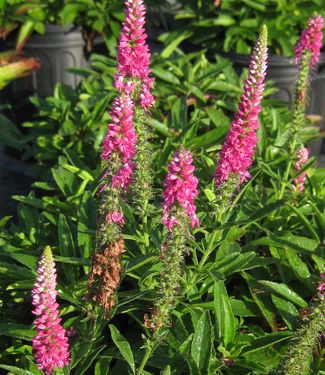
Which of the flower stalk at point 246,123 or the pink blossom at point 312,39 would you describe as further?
the pink blossom at point 312,39

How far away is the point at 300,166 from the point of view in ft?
10.4

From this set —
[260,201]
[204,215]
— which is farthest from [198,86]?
[204,215]

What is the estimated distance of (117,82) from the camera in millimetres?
2014

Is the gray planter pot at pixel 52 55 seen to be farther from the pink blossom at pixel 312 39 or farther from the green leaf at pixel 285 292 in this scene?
the green leaf at pixel 285 292

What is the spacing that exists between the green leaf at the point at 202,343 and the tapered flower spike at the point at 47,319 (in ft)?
1.86

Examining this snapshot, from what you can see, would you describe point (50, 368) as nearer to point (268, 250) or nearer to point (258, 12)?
point (268, 250)

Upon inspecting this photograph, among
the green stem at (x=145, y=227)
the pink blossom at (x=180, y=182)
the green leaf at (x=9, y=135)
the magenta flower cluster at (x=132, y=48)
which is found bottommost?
the green stem at (x=145, y=227)

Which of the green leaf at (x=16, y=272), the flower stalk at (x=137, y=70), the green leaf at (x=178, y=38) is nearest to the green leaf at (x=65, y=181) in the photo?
the green leaf at (x=16, y=272)

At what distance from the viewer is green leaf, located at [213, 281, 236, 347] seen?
2414mm

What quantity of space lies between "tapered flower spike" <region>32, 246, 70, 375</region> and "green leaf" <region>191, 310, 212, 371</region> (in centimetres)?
57

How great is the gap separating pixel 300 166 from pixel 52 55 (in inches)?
136

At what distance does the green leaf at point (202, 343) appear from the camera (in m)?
2.18

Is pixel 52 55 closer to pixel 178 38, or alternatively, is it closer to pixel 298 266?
pixel 178 38

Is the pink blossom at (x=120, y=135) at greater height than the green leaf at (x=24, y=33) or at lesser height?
lesser
